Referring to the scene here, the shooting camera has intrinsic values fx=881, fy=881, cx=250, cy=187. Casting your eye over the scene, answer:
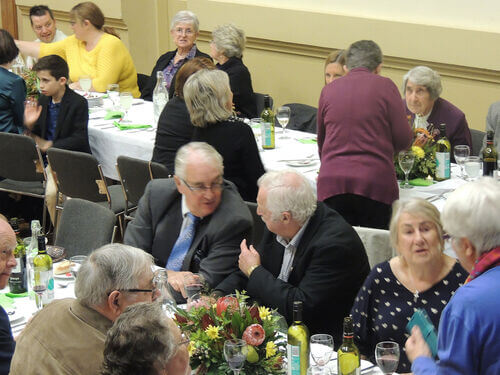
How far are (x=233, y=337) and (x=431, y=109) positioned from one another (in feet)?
10.5

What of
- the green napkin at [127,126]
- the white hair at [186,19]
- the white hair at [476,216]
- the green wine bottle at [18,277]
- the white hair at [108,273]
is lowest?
the green wine bottle at [18,277]

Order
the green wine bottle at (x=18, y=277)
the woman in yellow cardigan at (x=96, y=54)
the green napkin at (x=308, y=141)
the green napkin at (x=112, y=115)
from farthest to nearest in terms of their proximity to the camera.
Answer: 1. the woman in yellow cardigan at (x=96, y=54)
2. the green napkin at (x=112, y=115)
3. the green napkin at (x=308, y=141)
4. the green wine bottle at (x=18, y=277)

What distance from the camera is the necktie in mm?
4172

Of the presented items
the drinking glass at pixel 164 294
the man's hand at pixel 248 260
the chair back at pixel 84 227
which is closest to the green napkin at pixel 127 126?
the chair back at pixel 84 227

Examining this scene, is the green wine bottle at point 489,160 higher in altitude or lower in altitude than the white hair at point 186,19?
lower

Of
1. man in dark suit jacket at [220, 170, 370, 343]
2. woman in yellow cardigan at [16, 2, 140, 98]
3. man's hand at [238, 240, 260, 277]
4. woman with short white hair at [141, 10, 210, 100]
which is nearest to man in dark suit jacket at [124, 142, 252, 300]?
man's hand at [238, 240, 260, 277]

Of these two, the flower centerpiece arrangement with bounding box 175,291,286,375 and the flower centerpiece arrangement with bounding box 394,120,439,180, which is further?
the flower centerpiece arrangement with bounding box 394,120,439,180

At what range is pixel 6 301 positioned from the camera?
386 cm

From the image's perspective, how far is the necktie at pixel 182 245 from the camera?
4.17 m

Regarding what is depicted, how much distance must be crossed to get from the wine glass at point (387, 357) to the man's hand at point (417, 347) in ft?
0.36

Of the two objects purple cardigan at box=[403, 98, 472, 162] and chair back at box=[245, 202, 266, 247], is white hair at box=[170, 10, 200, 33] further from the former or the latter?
chair back at box=[245, 202, 266, 247]

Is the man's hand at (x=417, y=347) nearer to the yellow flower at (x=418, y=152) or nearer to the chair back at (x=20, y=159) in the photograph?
the yellow flower at (x=418, y=152)

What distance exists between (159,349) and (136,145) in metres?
4.15

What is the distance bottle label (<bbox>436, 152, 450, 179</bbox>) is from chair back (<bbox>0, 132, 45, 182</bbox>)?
284cm
